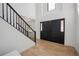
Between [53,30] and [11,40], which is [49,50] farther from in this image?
[11,40]

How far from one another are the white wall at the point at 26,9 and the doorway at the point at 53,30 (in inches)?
7.9

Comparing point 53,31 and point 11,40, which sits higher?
point 53,31

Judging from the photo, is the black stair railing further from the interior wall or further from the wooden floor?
the interior wall

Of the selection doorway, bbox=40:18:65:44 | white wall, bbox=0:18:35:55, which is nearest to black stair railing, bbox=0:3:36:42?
white wall, bbox=0:18:35:55

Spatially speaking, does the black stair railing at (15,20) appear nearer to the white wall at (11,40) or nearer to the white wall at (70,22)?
the white wall at (11,40)

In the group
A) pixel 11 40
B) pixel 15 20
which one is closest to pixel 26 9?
pixel 15 20

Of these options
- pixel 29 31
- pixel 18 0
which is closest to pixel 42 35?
pixel 29 31

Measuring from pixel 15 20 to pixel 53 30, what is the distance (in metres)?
0.57

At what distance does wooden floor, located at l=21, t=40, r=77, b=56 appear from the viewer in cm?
161

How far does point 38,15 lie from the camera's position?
1.66m

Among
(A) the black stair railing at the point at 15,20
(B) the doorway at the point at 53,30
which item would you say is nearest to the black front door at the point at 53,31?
(B) the doorway at the point at 53,30

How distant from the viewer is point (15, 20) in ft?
5.35

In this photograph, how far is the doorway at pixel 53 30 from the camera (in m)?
1.62

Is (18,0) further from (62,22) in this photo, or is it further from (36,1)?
(62,22)
